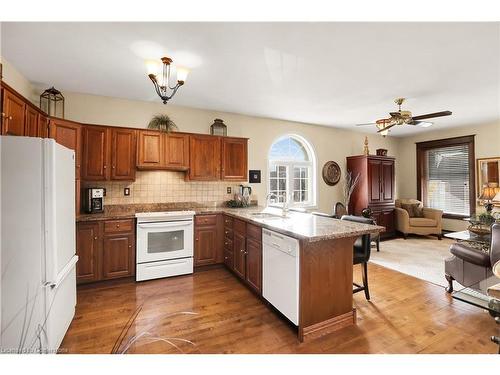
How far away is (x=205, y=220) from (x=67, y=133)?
2.04 meters

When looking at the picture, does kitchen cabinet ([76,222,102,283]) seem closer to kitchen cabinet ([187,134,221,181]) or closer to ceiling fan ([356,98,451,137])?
kitchen cabinet ([187,134,221,181])

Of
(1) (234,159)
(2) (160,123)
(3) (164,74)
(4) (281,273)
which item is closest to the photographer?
(4) (281,273)

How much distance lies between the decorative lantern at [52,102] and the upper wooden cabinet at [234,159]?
7.50 ft

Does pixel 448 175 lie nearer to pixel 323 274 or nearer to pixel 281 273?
pixel 323 274

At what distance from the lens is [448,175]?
5.73m

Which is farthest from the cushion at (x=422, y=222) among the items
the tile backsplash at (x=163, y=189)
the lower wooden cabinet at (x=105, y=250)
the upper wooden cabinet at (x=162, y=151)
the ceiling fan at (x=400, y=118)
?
the lower wooden cabinet at (x=105, y=250)

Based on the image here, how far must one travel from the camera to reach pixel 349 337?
196cm

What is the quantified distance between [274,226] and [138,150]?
2342 mm

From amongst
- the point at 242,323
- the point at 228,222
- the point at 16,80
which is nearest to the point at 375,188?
the point at 228,222

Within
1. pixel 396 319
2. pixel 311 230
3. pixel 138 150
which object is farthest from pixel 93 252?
pixel 396 319

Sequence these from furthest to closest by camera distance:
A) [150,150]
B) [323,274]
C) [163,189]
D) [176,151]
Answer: [163,189], [176,151], [150,150], [323,274]
